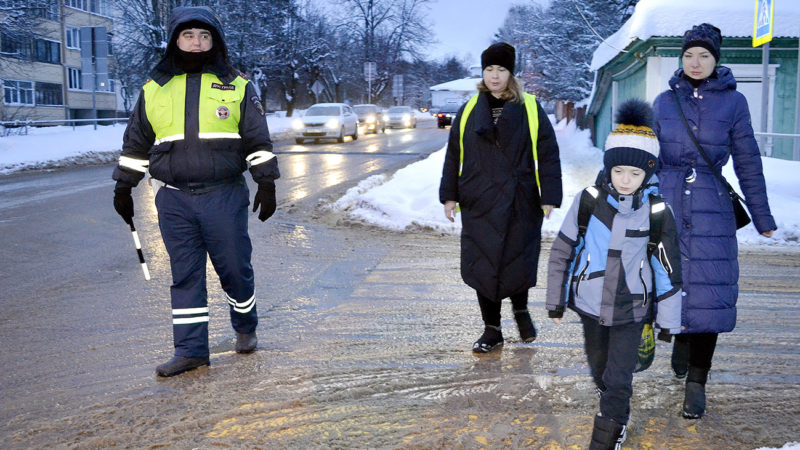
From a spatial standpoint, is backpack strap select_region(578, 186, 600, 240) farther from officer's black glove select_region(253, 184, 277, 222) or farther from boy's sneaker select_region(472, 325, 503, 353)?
officer's black glove select_region(253, 184, 277, 222)

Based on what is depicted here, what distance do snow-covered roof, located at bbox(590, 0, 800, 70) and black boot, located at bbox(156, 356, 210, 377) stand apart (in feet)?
41.4

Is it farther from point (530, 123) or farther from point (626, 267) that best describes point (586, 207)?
point (530, 123)

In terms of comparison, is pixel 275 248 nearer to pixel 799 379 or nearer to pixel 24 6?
pixel 799 379

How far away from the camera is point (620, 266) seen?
3314 millimetres

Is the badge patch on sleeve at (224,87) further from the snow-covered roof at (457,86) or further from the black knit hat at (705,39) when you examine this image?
the snow-covered roof at (457,86)

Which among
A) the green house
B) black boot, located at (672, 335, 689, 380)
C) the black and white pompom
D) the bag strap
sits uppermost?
the green house

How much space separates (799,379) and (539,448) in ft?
6.05

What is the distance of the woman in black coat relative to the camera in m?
4.66

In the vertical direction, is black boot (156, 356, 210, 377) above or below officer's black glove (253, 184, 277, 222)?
below

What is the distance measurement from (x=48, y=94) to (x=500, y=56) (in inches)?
1996

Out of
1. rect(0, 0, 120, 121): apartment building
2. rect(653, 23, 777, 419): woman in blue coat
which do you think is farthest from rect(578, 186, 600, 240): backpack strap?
rect(0, 0, 120, 121): apartment building

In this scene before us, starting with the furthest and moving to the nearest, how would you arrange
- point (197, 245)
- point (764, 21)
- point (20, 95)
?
point (20, 95) → point (764, 21) → point (197, 245)

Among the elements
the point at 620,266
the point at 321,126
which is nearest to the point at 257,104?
the point at 620,266

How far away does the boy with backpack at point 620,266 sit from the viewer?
331 centimetres
